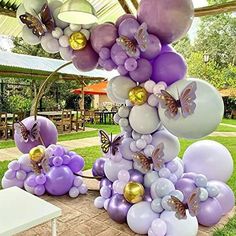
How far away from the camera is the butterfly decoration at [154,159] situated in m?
2.70

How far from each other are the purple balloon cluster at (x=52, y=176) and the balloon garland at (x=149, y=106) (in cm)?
79

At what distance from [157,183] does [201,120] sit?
891 mm

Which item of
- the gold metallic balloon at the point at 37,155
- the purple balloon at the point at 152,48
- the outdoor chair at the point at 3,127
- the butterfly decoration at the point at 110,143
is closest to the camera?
the purple balloon at the point at 152,48

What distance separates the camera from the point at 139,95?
2684 mm

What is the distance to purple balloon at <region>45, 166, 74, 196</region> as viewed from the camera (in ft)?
12.0

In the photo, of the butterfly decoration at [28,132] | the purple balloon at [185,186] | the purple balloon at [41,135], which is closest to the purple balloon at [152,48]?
the purple balloon at [185,186]

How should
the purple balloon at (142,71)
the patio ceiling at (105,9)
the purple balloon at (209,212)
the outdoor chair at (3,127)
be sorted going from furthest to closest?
the outdoor chair at (3,127)
the patio ceiling at (105,9)
the purple balloon at (209,212)
the purple balloon at (142,71)

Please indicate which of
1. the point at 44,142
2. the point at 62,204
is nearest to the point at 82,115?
the point at 44,142

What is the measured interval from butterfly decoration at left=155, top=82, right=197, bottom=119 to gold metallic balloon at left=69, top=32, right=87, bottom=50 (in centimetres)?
99

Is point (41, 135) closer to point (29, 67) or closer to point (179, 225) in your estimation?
point (179, 225)

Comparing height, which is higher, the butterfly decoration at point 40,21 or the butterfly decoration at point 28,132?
the butterfly decoration at point 40,21

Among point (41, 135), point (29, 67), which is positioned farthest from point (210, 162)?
point (29, 67)

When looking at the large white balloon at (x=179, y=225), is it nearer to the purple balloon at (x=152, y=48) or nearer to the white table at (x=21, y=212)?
the white table at (x=21, y=212)

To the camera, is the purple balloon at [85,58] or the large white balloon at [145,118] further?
the purple balloon at [85,58]
